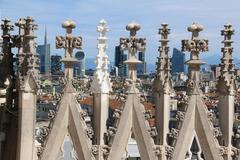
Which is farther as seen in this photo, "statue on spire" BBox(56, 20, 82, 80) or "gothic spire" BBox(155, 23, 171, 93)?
"gothic spire" BBox(155, 23, 171, 93)

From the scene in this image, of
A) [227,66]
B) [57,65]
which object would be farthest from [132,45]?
[57,65]

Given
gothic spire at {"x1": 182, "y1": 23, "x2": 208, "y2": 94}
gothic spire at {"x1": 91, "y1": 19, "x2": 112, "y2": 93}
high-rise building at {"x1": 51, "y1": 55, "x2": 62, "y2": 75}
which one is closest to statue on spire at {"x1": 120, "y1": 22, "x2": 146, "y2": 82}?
gothic spire at {"x1": 91, "y1": 19, "x2": 112, "y2": 93}

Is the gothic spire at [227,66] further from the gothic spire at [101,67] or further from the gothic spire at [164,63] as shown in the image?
the gothic spire at [101,67]

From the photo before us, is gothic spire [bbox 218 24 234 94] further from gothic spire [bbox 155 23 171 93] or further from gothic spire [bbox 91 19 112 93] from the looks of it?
gothic spire [bbox 91 19 112 93]

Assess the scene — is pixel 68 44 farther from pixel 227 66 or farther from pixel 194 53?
pixel 227 66

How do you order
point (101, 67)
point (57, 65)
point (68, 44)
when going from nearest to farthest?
point (68, 44)
point (101, 67)
point (57, 65)

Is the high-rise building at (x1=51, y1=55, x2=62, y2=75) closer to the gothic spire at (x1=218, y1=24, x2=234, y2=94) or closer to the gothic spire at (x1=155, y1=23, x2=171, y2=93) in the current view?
the gothic spire at (x1=155, y1=23, x2=171, y2=93)

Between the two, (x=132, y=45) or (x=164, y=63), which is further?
(x=164, y=63)

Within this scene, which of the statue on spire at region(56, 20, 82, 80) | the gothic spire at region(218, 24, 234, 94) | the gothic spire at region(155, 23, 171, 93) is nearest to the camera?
the statue on spire at region(56, 20, 82, 80)

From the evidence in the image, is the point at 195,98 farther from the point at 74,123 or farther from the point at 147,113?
the point at 74,123

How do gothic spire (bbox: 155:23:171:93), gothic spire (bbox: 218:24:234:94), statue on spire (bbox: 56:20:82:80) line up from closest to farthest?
statue on spire (bbox: 56:20:82:80) < gothic spire (bbox: 218:24:234:94) < gothic spire (bbox: 155:23:171:93)

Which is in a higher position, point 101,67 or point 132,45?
point 132,45

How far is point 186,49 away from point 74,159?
3464mm

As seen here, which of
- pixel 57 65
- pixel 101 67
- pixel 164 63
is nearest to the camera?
pixel 101 67
